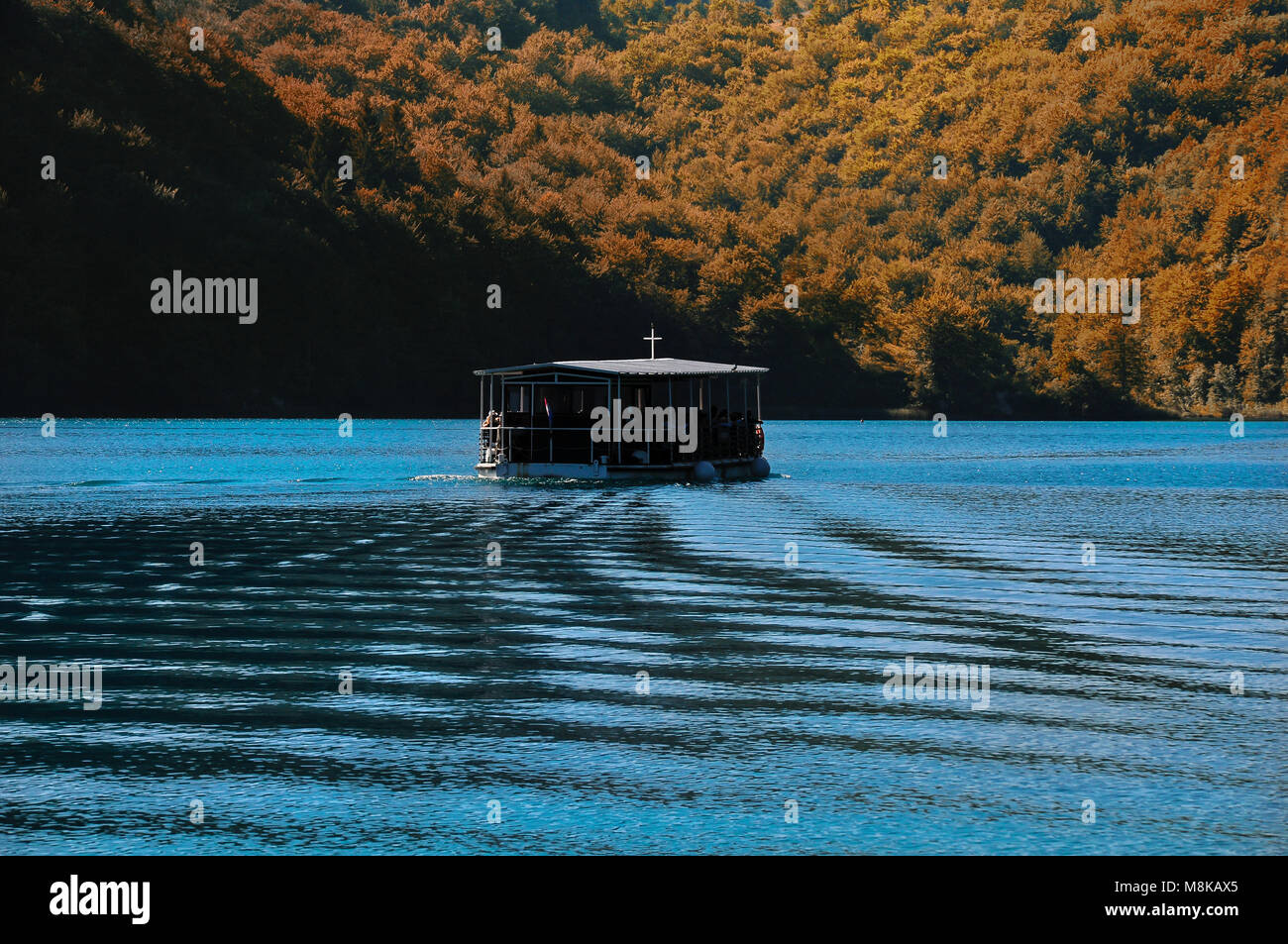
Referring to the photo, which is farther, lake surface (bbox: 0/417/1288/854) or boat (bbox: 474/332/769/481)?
boat (bbox: 474/332/769/481)

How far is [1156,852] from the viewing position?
25.7 feet

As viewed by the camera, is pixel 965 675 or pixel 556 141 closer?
pixel 965 675

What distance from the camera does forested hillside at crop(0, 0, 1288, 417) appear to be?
10931 cm

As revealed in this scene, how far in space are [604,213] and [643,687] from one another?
150754 millimetres

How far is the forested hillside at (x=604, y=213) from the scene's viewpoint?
10931 centimetres

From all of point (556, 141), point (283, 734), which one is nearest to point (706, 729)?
point (283, 734)

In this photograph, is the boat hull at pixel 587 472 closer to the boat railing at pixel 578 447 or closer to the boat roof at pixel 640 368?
the boat railing at pixel 578 447

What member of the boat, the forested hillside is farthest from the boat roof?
the forested hillside

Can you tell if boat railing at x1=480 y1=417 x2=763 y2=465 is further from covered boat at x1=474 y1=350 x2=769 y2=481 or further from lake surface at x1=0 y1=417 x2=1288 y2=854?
lake surface at x1=0 y1=417 x2=1288 y2=854

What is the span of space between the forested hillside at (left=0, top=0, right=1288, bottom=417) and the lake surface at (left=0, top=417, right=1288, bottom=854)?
3261 inches

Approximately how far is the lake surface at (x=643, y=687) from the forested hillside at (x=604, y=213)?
8283 cm

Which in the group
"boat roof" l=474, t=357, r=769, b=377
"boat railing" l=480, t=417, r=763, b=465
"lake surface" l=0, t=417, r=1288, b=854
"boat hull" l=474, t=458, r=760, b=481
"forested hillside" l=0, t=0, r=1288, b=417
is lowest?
"lake surface" l=0, t=417, r=1288, b=854

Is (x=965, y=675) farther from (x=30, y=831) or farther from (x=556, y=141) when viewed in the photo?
(x=556, y=141)
